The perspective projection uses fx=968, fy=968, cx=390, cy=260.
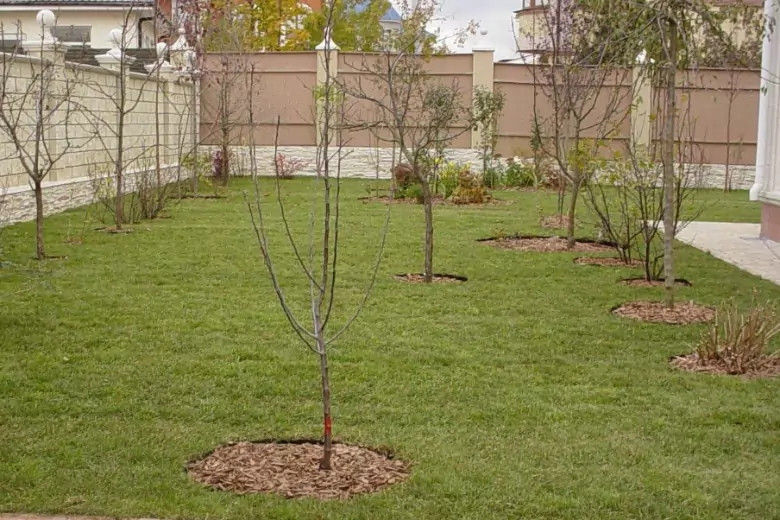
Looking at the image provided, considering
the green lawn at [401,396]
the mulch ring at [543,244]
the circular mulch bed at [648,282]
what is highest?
the mulch ring at [543,244]

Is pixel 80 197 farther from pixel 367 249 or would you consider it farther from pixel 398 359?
pixel 398 359

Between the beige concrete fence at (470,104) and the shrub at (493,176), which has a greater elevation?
the beige concrete fence at (470,104)

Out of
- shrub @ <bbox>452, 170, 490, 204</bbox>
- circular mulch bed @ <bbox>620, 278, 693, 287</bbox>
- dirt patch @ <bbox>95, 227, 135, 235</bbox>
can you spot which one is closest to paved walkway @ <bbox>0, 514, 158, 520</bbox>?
circular mulch bed @ <bbox>620, 278, 693, 287</bbox>

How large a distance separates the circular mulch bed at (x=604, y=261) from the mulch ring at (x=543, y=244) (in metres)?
0.52

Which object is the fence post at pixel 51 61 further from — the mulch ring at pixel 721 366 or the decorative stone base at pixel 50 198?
the mulch ring at pixel 721 366

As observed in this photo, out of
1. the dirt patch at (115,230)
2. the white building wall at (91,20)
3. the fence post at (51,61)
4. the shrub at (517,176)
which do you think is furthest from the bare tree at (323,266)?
the white building wall at (91,20)

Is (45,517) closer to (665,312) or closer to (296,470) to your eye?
(296,470)

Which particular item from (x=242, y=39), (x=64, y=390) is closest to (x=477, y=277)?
(x=64, y=390)

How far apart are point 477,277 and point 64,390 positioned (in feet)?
15.0

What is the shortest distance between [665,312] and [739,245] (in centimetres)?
456

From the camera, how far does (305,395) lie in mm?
5273

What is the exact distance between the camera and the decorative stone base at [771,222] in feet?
38.1

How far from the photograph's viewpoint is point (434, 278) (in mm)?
8953

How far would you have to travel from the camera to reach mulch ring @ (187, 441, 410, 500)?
156 inches
